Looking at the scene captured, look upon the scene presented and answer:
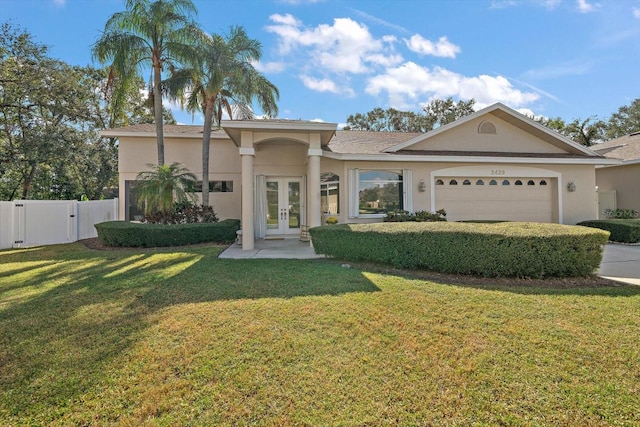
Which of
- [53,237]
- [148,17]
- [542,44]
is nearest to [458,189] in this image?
[542,44]

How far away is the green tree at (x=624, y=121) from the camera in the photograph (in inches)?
1209

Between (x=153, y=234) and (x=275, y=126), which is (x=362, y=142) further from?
(x=153, y=234)

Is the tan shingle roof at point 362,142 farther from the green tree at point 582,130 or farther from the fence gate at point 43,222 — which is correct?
the green tree at point 582,130

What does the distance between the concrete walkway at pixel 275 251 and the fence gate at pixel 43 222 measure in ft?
23.0

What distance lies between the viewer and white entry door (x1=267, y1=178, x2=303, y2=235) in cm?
1273

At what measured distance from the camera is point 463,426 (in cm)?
234

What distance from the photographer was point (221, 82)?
38.0 ft

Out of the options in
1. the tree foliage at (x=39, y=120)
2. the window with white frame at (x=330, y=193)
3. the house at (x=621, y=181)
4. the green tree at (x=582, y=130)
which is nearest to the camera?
the window with white frame at (x=330, y=193)

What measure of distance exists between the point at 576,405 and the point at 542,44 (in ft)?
46.2

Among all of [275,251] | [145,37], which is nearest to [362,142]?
[275,251]

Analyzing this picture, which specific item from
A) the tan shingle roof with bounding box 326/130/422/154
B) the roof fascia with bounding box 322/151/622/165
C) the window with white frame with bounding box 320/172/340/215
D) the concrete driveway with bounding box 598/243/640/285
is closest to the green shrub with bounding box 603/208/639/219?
the roof fascia with bounding box 322/151/622/165

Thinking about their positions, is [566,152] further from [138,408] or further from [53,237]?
[53,237]

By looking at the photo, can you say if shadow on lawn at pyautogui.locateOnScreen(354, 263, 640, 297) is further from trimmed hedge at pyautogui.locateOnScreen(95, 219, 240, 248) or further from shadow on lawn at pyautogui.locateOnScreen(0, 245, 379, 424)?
trimmed hedge at pyautogui.locateOnScreen(95, 219, 240, 248)

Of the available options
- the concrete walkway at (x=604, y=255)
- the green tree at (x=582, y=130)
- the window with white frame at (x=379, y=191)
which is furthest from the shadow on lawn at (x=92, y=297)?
the green tree at (x=582, y=130)
